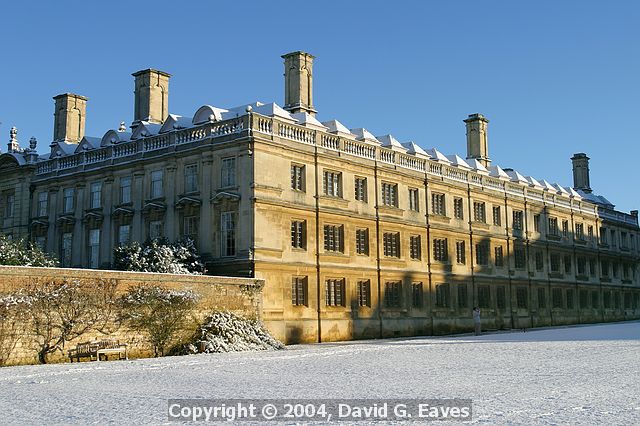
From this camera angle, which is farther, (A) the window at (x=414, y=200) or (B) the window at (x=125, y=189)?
(A) the window at (x=414, y=200)

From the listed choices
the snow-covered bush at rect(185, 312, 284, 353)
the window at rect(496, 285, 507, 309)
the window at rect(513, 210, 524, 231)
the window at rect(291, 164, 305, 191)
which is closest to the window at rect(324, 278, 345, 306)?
the window at rect(291, 164, 305, 191)

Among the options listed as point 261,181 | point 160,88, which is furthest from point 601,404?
point 160,88

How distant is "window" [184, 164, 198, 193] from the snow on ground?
11.5 m

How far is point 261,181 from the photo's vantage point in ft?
105

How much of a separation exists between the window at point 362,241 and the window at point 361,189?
1.46 metres

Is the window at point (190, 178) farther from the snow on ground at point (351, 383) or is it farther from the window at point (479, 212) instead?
the window at point (479, 212)

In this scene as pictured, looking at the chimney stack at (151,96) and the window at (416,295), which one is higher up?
the chimney stack at (151,96)

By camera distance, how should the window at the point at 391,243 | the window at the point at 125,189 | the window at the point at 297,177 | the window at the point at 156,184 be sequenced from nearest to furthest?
the window at the point at 297,177 → the window at the point at 156,184 → the window at the point at 125,189 → the window at the point at 391,243

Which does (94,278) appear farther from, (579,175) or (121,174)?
(579,175)

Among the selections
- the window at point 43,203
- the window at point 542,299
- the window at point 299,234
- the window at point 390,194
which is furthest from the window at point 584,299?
the window at point 43,203

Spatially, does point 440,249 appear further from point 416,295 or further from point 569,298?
point 569,298

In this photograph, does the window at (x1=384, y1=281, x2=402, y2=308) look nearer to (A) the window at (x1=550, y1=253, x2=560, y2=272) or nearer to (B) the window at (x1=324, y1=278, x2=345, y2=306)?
(B) the window at (x1=324, y1=278, x2=345, y2=306)

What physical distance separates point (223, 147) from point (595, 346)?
1624 cm

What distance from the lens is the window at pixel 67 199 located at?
38844 mm
